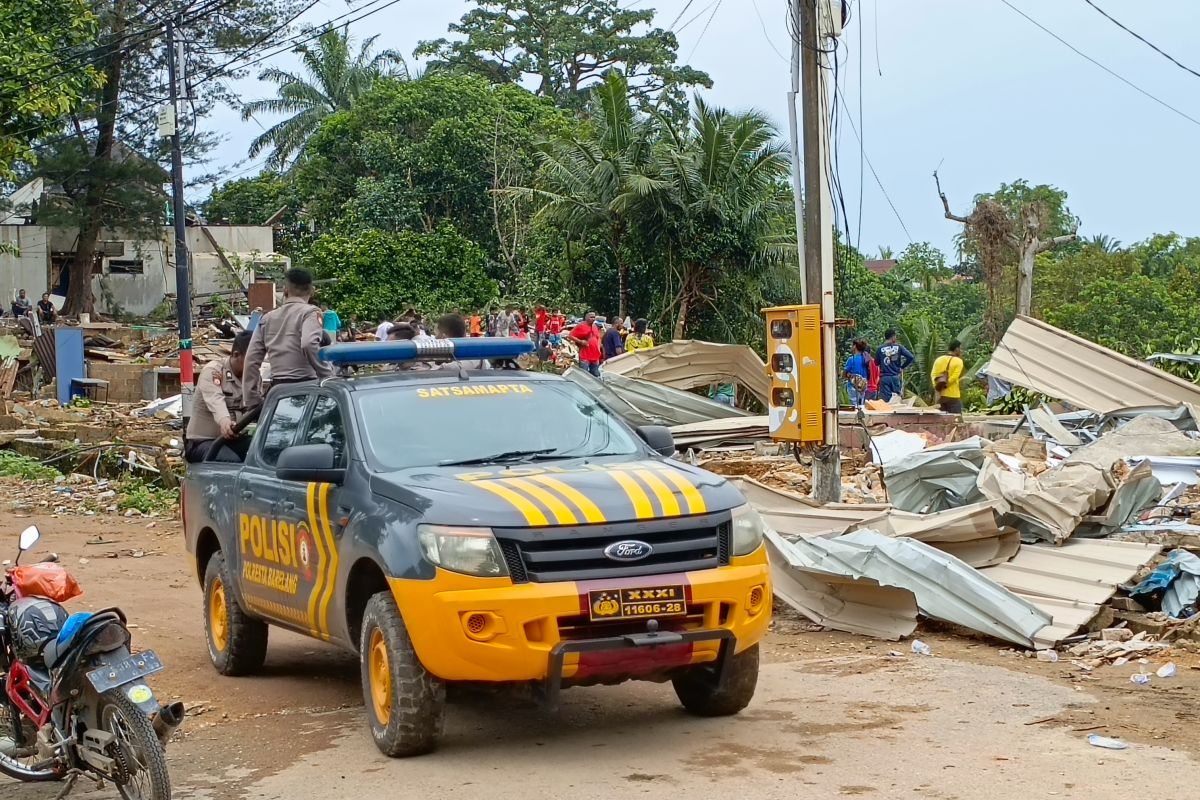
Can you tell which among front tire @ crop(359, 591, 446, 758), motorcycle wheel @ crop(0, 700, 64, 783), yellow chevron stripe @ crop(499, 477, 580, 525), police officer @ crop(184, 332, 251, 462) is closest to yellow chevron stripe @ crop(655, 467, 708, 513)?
yellow chevron stripe @ crop(499, 477, 580, 525)

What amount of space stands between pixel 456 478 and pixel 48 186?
40.9 m

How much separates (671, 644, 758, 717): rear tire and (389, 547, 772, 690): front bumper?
572 mm

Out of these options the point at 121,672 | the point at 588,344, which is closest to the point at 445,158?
the point at 588,344

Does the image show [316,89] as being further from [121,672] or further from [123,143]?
[121,672]

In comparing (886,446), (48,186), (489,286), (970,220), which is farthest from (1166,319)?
(48,186)

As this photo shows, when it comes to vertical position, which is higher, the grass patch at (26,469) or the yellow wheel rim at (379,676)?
the yellow wheel rim at (379,676)

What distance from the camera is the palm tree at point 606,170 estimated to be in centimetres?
3097

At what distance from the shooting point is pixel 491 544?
19.2 ft

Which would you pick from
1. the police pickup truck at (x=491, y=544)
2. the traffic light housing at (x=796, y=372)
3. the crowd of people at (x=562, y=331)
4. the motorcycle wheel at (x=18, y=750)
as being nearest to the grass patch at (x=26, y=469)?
the crowd of people at (x=562, y=331)

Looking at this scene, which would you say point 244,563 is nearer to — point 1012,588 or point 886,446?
point 1012,588

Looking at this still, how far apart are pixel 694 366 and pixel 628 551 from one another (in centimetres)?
1356

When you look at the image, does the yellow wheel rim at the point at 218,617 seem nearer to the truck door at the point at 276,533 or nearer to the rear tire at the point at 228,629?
the rear tire at the point at 228,629

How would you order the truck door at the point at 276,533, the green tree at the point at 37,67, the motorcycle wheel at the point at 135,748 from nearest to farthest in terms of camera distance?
the motorcycle wheel at the point at 135,748, the truck door at the point at 276,533, the green tree at the point at 37,67

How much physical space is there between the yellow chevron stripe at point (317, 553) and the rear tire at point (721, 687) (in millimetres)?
1854
